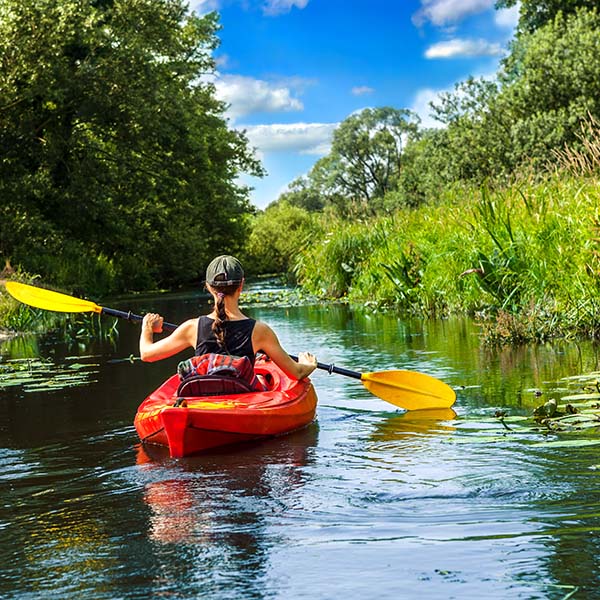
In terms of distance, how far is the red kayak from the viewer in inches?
238

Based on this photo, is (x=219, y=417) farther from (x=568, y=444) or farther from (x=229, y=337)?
(x=568, y=444)

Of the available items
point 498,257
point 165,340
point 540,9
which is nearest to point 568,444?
point 165,340

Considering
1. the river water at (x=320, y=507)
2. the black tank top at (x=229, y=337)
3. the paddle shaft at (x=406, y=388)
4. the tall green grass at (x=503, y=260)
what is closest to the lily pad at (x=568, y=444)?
the river water at (x=320, y=507)

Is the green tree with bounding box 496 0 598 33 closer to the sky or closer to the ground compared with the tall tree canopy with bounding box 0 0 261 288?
closer to the sky

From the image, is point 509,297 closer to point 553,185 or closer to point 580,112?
point 553,185

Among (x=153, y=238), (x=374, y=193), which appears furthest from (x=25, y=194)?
(x=374, y=193)

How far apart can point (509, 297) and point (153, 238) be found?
2407 cm

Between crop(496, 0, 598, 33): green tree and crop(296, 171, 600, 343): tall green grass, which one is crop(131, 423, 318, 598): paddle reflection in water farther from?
crop(496, 0, 598, 33): green tree

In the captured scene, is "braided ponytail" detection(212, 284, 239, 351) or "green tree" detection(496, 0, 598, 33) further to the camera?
"green tree" detection(496, 0, 598, 33)

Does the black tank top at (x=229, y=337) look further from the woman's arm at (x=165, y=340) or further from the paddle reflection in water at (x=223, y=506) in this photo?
the paddle reflection in water at (x=223, y=506)

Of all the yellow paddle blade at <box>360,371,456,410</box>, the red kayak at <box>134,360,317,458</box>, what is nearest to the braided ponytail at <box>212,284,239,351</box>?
the red kayak at <box>134,360,317,458</box>

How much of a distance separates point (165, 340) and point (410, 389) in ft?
6.73

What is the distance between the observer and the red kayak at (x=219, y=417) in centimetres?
605

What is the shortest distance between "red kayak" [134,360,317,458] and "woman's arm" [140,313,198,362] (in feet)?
0.98
